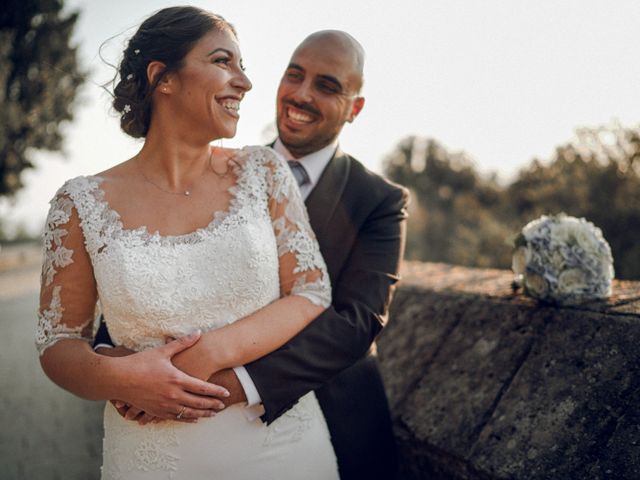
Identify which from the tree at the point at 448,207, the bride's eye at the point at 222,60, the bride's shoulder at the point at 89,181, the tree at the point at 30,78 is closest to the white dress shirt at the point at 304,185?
the bride's eye at the point at 222,60

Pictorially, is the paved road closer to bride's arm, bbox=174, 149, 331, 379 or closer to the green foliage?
bride's arm, bbox=174, 149, 331, 379

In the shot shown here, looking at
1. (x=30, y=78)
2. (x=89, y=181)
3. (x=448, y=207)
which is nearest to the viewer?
(x=89, y=181)

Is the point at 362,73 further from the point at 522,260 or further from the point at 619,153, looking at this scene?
the point at 619,153

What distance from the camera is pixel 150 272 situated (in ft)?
6.19

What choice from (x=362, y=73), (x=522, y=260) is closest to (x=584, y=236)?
(x=522, y=260)

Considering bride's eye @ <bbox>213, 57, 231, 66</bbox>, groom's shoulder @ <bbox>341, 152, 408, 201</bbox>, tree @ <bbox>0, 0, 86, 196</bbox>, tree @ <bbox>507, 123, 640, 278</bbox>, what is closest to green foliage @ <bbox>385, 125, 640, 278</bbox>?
tree @ <bbox>507, 123, 640, 278</bbox>

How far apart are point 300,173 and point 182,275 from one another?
0.94 metres

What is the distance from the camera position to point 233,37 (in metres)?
2.14

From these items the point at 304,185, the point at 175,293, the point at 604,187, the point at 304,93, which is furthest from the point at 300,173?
the point at 604,187

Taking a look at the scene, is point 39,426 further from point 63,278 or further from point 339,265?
point 339,265

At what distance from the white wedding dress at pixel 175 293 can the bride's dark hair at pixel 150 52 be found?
346mm

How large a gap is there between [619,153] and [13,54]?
1842 centimetres

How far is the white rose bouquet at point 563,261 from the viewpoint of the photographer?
238 cm

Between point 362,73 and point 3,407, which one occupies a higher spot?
point 362,73
